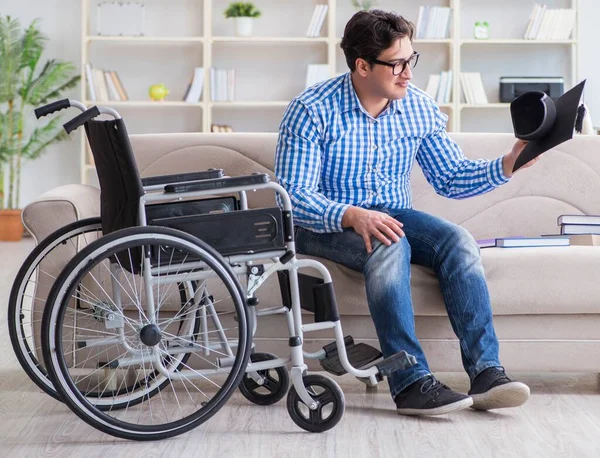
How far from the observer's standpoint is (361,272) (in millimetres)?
2324

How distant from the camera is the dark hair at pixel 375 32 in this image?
235cm

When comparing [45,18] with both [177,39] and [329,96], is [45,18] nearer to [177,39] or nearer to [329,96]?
[177,39]

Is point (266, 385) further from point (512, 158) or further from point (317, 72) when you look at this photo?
point (317, 72)

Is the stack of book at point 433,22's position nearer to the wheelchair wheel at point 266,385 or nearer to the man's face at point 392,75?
the man's face at point 392,75

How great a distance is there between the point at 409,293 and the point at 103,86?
4.70 meters

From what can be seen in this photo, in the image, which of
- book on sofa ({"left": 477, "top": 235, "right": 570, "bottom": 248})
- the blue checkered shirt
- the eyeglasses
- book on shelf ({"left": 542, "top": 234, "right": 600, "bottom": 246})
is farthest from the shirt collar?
book on shelf ({"left": 542, "top": 234, "right": 600, "bottom": 246})

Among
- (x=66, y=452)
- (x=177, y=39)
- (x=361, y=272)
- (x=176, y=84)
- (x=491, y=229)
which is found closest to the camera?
(x=66, y=452)

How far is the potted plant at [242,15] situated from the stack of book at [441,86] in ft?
4.20

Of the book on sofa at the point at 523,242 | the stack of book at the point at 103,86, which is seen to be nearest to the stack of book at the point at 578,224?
the book on sofa at the point at 523,242

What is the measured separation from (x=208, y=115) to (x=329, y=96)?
13.6 ft

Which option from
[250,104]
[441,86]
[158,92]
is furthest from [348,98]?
[158,92]

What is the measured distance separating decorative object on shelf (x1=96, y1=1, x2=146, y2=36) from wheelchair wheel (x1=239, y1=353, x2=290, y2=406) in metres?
4.60

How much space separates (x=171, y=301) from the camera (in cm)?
235

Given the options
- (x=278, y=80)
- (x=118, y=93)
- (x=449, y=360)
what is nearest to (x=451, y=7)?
(x=278, y=80)
